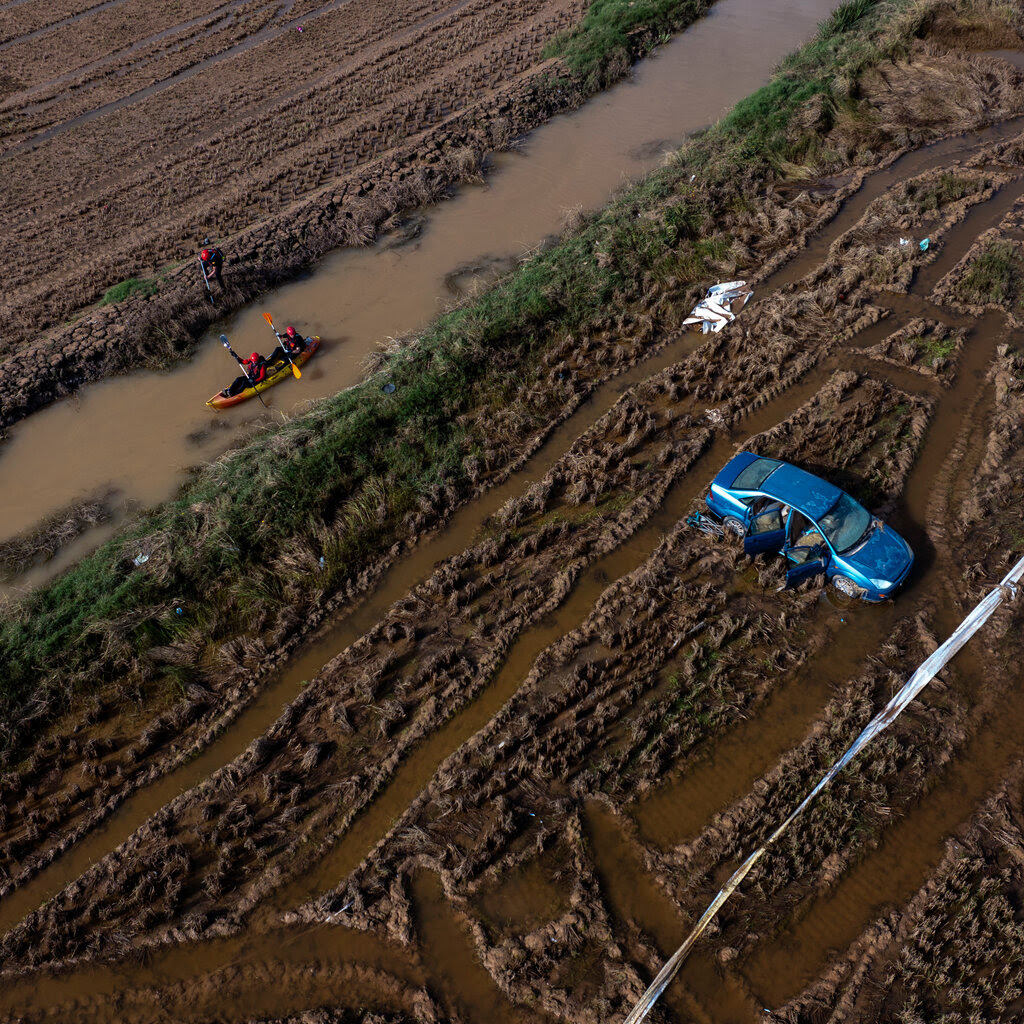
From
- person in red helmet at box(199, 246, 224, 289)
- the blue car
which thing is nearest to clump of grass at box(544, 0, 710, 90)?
person in red helmet at box(199, 246, 224, 289)

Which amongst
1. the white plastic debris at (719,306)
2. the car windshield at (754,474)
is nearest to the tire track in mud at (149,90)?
the white plastic debris at (719,306)

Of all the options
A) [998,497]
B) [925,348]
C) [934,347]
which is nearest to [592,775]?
[998,497]

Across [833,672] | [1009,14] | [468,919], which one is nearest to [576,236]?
[833,672]

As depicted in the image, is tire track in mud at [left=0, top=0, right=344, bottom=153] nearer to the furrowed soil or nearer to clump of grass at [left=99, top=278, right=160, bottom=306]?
clump of grass at [left=99, top=278, right=160, bottom=306]

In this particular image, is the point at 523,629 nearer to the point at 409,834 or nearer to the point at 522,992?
the point at 409,834

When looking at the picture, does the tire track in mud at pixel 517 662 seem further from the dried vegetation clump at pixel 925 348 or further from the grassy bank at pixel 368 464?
the grassy bank at pixel 368 464
